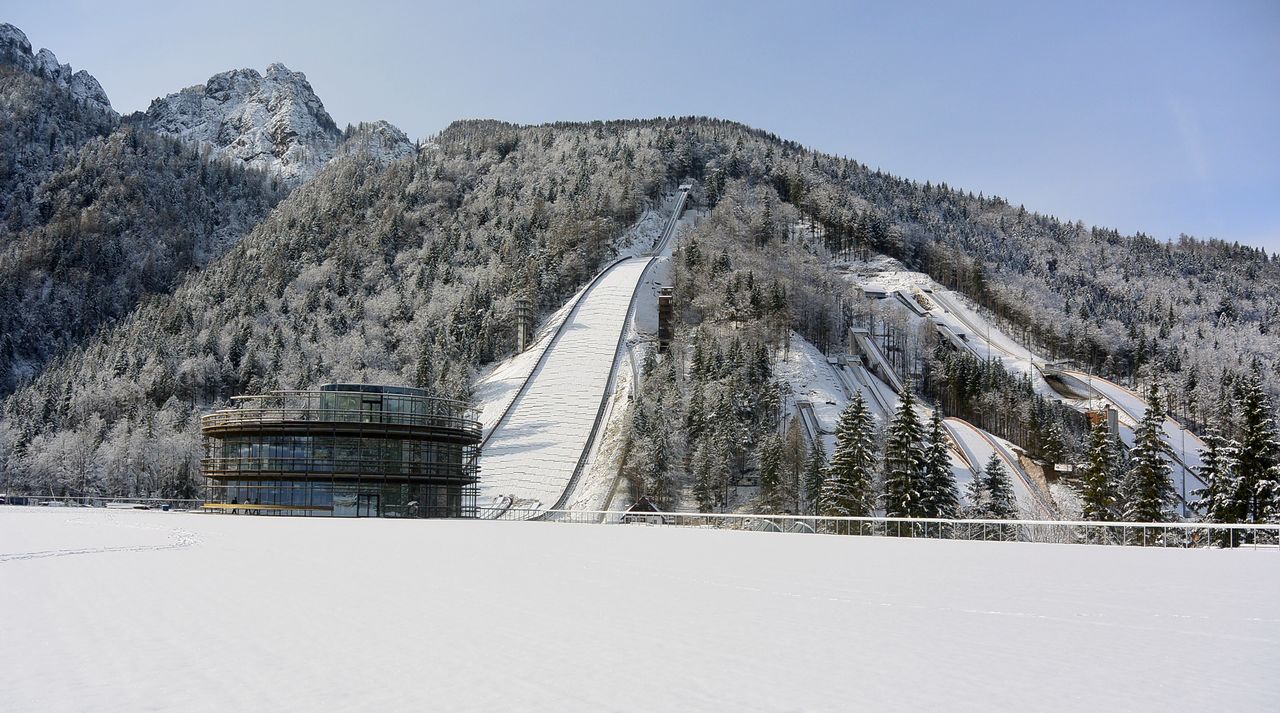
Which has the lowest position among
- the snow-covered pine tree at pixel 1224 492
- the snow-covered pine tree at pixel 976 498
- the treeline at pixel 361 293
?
the snow-covered pine tree at pixel 976 498

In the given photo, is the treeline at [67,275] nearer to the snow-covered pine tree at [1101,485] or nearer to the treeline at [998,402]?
the treeline at [998,402]

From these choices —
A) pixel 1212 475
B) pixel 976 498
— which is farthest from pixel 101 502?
pixel 1212 475

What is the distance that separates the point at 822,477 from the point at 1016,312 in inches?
3421

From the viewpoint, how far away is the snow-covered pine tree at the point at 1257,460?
4206 cm

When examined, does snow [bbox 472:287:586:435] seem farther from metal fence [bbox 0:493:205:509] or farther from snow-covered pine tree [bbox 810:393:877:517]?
snow-covered pine tree [bbox 810:393:877:517]

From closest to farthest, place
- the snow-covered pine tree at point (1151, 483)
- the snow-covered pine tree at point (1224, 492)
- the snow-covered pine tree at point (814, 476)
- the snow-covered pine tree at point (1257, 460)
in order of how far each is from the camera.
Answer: the snow-covered pine tree at point (1257, 460), the snow-covered pine tree at point (1224, 492), the snow-covered pine tree at point (1151, 483), the snow-covered pine tree at point (814, 476)

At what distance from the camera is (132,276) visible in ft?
621

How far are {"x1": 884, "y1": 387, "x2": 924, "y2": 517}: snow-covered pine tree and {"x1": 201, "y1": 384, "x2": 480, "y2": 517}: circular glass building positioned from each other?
25.1 metres

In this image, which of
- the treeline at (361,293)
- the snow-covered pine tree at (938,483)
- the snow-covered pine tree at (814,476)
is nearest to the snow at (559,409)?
the treeline at (361,293)

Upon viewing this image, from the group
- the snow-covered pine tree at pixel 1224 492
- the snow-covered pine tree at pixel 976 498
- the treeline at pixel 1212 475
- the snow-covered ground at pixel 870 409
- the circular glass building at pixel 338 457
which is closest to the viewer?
the treeline at pixel 1212 475

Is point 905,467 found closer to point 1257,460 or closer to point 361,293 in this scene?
point 1257,460

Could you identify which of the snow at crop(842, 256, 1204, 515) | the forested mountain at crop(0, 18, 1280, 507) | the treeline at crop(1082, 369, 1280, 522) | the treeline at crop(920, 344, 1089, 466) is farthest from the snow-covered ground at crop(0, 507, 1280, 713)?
the snow at crop(842, 256, 1204, 515)

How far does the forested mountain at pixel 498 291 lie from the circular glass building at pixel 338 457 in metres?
15.2

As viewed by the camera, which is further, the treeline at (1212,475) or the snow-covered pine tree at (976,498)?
the snow-covered pine tree at (976,498)
